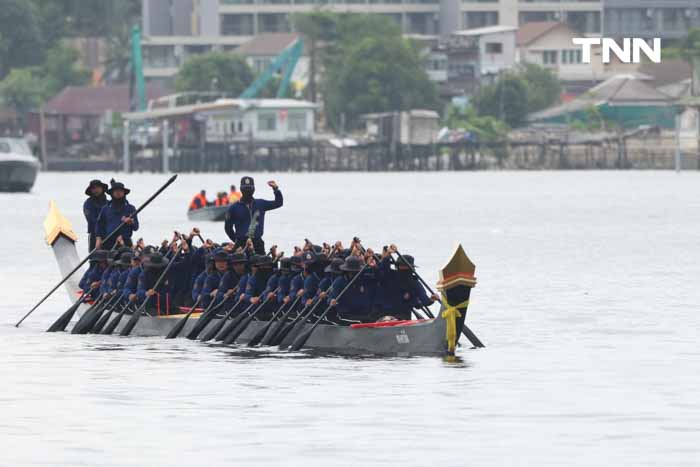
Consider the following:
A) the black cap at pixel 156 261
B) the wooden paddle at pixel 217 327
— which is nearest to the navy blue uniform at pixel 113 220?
the black cap at pixel 156 261

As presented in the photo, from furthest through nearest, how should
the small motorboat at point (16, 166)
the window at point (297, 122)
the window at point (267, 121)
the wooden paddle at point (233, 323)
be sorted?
the window at point (297, 122) → the window at point (267, 121) → the small motorboat at point (16, 166) → the wooden paddle at point (233, 323)

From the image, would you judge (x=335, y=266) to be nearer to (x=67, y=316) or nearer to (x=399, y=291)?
(x=399, y=291)

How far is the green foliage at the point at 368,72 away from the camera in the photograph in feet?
609

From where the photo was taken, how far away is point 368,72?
186 metres

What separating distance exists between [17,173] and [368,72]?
63029 millimetres

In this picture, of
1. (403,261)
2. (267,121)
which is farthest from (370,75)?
(403,261)

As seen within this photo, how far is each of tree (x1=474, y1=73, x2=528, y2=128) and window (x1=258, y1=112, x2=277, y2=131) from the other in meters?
19.1

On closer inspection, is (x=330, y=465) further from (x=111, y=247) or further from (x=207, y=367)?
(x=111, y=247)

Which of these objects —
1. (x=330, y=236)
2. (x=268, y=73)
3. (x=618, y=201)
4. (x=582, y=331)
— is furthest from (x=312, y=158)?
(x=582, y=331)

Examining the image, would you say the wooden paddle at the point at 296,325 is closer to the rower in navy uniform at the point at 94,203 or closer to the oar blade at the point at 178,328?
the oar blade at the point at 178,328

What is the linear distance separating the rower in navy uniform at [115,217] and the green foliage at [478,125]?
14820 centimetres

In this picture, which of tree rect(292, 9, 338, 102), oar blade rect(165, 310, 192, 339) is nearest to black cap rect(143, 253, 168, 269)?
oar blade rect(165, 310, 192, 339)

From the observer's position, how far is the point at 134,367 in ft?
115

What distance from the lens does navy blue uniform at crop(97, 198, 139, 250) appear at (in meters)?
39.6
